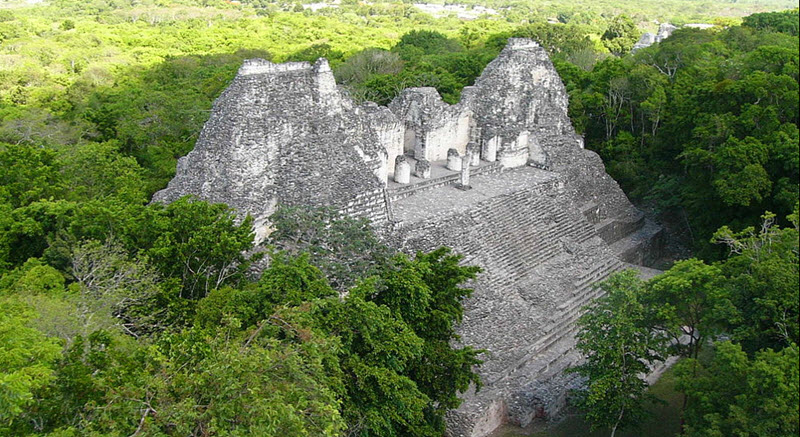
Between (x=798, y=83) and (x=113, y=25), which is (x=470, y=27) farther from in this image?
(x=798, y=83)

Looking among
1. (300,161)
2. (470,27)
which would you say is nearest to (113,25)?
(470,27)

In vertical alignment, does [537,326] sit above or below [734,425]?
below

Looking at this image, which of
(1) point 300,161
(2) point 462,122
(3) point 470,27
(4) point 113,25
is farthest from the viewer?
(3) point 470,27

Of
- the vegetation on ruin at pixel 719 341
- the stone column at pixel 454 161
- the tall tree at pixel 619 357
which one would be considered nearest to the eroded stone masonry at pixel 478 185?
the stone column at pixel 454 161

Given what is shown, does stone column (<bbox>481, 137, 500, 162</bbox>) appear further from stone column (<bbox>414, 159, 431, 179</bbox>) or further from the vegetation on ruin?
the vegetation on ruin

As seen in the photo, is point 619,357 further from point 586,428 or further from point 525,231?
point 525,231

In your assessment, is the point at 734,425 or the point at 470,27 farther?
the point at 470,27

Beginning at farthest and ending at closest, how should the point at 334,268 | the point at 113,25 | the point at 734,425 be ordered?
1. the point at 113,25
2. the point at 334,268
3. the point at 734,425
